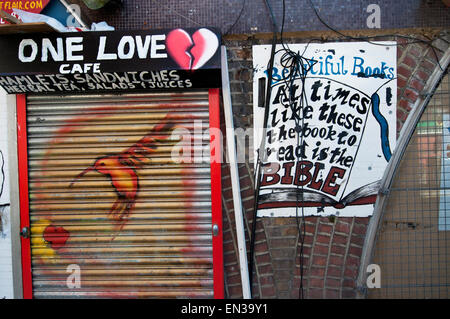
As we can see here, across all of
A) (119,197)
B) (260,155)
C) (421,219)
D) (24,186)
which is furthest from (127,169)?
(421,219)

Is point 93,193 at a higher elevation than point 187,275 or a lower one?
higher

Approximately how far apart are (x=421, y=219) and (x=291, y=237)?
1.60 meters

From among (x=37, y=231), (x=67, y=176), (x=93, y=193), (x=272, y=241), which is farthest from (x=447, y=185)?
(x=37, y=231)

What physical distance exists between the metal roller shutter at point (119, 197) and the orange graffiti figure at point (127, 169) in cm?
1

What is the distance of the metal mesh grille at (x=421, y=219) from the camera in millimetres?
4016

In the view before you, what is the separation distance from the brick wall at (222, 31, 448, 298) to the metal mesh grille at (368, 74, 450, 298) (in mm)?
303

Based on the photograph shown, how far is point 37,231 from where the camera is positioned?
4.04 m

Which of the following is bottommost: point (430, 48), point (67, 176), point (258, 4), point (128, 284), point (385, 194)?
point (128, 284)

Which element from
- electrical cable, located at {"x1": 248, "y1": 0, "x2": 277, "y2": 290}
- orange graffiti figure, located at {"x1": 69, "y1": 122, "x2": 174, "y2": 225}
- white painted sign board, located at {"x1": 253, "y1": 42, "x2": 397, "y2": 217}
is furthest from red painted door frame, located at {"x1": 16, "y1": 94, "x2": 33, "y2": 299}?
white painted sign board, located at {"x1": 253, "y1": 42, "x2": 397, "y2": 217}

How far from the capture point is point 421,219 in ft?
13.3

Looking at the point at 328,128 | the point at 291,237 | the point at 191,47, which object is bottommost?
the point at 291,237

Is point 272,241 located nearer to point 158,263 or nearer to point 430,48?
A: point 158,263

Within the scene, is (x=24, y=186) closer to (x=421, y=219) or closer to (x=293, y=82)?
(x=293, y=82)

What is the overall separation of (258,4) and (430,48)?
6.85 feet
